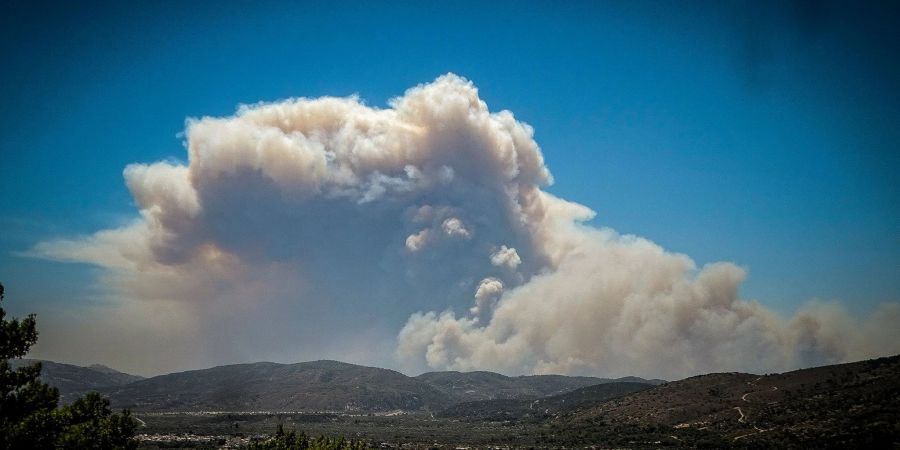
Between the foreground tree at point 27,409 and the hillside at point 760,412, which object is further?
the hillside at point 760,412

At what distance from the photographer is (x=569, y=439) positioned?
143500 millimetres

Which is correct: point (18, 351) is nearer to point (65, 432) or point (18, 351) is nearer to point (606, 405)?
point (65, 432)

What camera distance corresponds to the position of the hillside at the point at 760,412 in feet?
308

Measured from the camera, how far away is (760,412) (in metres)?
127

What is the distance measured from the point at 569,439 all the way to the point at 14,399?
13937 centimetres

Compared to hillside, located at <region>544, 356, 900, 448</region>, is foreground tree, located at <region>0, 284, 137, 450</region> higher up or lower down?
higher up

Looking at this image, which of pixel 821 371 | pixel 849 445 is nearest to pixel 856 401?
pixel 849 445

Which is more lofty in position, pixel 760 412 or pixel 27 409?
pixel 27 409

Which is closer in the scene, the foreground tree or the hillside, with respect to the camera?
the foreground tree

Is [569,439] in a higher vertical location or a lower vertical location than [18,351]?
lower

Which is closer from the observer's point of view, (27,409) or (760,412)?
(27,409)

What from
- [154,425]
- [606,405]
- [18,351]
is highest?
[18,351]

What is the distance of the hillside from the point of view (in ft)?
308

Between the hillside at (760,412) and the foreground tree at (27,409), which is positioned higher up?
the foreground tree at (27,409)
